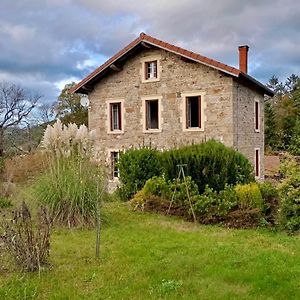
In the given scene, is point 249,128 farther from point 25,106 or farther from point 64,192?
point 25,106

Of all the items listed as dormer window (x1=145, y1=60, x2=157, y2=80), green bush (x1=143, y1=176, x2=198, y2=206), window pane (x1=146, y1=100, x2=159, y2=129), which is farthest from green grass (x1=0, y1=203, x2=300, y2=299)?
dormer window (x1=145, y1=60, x2=157, y2=80)

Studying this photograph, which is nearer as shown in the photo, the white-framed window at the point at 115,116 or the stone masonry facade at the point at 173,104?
the stone masonry facade at the point at 173,104

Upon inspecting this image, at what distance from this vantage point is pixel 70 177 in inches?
286

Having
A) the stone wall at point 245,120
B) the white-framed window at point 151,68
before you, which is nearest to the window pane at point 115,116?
the white-framed window at point 151,68

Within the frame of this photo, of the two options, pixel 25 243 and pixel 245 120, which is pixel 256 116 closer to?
Result: pixel 245 120

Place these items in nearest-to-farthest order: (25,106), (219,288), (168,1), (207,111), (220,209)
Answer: (219,288), (220,209), (168,1), (207,111), (25,106)

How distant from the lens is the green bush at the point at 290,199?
6.81 metres

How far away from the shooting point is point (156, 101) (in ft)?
55.1

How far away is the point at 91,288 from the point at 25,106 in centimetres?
2894

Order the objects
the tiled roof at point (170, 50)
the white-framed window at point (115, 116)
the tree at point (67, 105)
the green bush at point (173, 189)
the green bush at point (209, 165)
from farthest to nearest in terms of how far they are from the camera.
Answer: the tree at point (67, 105)
the white-framed window at point (115, 116)
the tiled roof at point (170, 50)
the green bush at point (209, 165)
the green bush at point (173, 189)

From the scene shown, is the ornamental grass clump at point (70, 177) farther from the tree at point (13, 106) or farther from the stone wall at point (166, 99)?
the tree at point (13, 106)

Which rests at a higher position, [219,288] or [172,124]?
[172,124]

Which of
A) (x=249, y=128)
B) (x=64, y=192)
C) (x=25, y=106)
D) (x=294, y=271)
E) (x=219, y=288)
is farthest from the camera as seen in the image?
(x=25, y=106)

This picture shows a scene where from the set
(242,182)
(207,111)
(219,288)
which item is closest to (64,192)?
(219,288)
